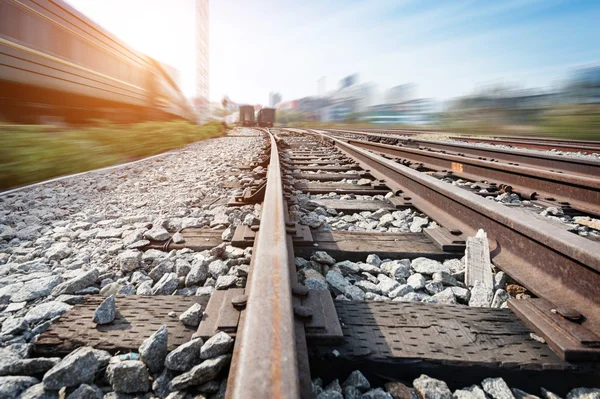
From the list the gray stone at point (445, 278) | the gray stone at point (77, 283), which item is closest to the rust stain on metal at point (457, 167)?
the gray stone at point (445, 278)

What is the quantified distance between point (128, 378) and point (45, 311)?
57 cm

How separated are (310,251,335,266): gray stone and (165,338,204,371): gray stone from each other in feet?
2.72

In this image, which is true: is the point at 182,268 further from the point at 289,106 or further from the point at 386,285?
the point at 289,106

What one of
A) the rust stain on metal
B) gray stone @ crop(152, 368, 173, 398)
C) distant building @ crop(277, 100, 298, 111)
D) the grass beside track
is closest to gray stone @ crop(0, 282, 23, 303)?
gray stone @ crop(152, 368, 173, 398)

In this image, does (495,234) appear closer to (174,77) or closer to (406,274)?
(406,274)

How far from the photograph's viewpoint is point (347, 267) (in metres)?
1.60

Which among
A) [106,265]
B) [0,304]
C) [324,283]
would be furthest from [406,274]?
[0,304]

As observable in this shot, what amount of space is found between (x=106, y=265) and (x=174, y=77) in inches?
528

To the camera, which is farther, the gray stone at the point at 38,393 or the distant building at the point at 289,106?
the distant building at the point at 289,106

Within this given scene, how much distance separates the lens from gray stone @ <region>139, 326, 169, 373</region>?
0.90 metres

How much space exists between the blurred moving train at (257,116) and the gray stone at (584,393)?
2853 cm

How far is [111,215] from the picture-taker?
8.30 ft

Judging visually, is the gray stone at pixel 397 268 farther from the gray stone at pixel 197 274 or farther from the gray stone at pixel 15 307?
the gray stone at pixel 15 307

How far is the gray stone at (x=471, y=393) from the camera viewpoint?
34.2 inches
